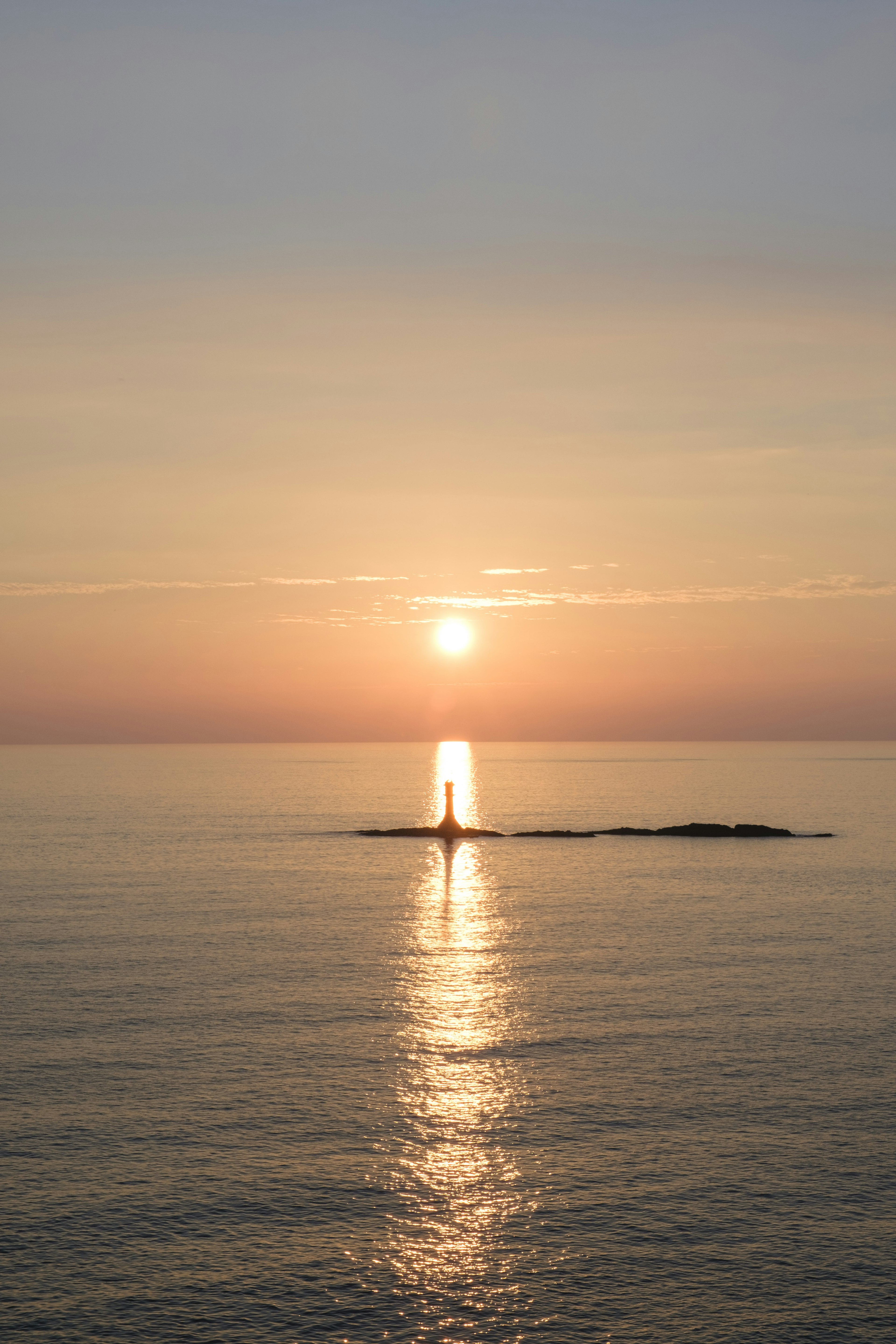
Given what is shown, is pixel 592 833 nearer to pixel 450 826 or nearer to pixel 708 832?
pixel 708 832

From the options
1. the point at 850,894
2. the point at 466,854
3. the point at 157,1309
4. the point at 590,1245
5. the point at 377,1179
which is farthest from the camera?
the point at 466,854

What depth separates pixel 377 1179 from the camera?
73.9 ft

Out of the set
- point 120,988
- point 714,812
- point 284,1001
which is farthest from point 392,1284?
point 714,812

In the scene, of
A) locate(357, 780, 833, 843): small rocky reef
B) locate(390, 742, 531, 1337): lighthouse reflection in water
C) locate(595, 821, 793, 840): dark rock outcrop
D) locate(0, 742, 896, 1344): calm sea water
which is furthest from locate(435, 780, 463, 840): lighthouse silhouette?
locate(390, 742, 531, 1337): lighthouse reflection in water

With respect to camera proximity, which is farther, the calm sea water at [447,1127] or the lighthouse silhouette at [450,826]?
the lighthouse silhouette at [450,826]

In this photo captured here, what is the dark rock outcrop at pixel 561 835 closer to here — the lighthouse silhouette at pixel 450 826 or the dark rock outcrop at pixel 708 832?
the dark rock outcrop at pixel 708 832

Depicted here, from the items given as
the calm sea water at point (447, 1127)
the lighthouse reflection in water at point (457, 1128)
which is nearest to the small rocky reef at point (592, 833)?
the calm sea water at point (447, 1127)

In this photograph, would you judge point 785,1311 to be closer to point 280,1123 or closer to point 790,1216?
point 790,1216

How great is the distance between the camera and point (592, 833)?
112 meters

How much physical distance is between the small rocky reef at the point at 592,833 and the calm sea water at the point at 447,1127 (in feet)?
156

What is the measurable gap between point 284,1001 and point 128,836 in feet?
236

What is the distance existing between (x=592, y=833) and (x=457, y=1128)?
8848 cm

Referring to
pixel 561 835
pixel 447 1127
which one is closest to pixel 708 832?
pixel 561 835

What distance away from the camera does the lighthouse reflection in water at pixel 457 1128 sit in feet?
60.6
